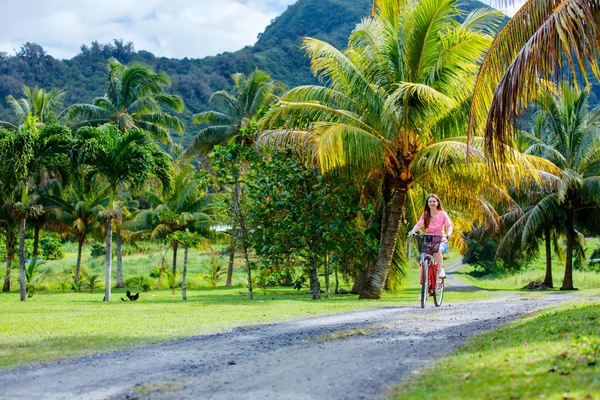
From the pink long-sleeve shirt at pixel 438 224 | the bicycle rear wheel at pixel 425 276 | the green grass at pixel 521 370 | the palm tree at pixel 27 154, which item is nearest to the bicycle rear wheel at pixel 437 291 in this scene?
the bicycle rear wheel at pixel 425 276

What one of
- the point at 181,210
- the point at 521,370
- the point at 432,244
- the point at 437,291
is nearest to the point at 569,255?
the point at 437,291

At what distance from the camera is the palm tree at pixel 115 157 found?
1933cm

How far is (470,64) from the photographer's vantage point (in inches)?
642

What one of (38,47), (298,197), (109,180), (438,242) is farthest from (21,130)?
(38,47)

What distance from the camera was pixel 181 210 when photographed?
111ft

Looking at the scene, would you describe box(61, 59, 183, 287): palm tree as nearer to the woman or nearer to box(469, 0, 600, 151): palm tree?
the woman

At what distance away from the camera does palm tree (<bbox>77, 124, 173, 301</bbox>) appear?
761 inches

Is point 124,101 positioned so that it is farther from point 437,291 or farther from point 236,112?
point 437,291

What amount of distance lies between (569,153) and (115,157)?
1801 cm

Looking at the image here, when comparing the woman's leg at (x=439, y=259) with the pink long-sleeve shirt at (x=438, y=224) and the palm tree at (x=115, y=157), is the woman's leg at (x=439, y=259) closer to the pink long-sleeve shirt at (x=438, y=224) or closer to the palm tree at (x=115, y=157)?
the pink long-sleeve shirt at (x=438, y=224)

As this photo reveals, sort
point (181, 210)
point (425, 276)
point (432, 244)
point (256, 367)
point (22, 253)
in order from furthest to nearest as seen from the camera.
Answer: point (181, 210) < point (22, 253) < point (425, 276) < point (432, 244) < point (256, 367)

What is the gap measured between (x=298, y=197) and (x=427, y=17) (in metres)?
5.79

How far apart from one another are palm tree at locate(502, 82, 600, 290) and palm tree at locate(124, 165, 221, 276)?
1571cm

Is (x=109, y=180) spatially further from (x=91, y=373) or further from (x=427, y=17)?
(x=91, y=373)
